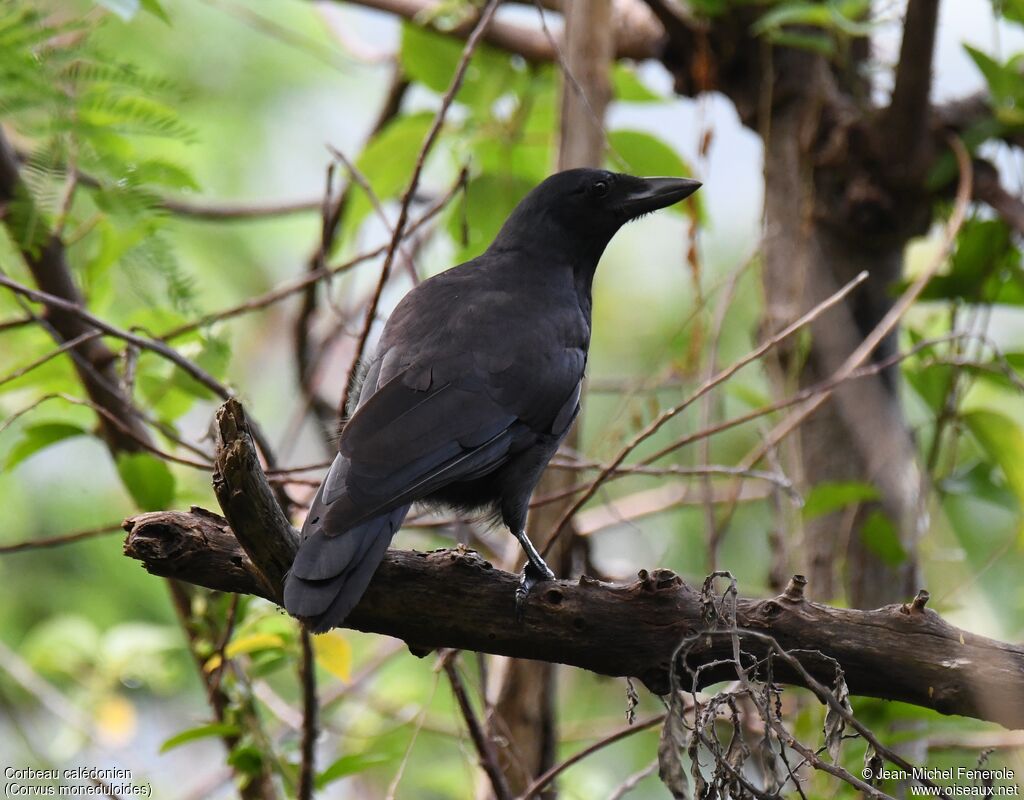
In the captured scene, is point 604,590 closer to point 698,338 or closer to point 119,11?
point 119,11

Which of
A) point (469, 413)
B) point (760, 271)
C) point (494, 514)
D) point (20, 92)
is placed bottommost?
point (494, 514)

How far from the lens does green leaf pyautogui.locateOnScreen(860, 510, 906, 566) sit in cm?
399

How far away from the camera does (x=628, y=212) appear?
4078 mm

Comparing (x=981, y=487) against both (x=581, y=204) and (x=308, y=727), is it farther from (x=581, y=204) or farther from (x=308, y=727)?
(x=308, y=727)

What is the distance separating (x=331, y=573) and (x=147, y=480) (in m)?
1.26

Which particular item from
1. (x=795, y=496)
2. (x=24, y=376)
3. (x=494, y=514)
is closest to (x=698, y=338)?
(x=795, y=496)

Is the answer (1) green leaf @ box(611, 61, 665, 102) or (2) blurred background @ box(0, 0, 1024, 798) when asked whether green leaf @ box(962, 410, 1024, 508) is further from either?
(1) green leaf @ box(611, 61, 665, 102)

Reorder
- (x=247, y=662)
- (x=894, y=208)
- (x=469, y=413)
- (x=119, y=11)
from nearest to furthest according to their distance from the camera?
(x=119, y=11)
(x=469, y=413)
(x=247, y=662)
(x=894, y=208)

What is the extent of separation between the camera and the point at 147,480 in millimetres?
3414

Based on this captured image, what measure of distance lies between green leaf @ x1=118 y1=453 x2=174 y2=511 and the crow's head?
1437mm

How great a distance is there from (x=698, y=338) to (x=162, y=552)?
2805 mm

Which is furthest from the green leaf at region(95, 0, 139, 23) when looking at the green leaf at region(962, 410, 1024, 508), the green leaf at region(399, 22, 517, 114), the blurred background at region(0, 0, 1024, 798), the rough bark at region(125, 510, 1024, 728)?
the green leaf at region(962, 410, 1024, 508)

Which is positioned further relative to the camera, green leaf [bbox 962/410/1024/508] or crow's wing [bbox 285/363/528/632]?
green leaf [bbox 962/410/1024/508]

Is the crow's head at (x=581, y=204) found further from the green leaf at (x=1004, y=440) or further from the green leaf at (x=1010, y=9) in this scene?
the green leaf at (x=1004, y=440)
